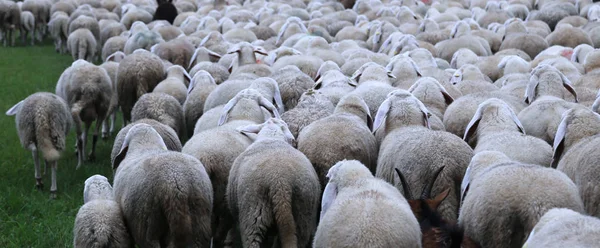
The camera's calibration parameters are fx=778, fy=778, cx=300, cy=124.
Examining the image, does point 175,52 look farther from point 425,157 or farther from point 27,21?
point 27,21

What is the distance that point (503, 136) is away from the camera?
6094 millimetres

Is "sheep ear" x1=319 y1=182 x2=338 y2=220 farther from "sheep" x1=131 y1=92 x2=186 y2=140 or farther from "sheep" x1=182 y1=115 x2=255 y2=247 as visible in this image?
"sheep" x1=131 y1=92 x2=186 y2=140

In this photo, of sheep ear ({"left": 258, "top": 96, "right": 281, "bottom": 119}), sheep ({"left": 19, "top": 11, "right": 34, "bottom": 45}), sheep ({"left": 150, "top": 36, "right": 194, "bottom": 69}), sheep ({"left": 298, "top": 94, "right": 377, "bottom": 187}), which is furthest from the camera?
sheep ({"left": 19, "top": 11, "right": 34, "bottom": 45})

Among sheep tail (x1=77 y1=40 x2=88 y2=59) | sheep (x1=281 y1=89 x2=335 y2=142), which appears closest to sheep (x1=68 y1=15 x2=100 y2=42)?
sheep tail (x1=77 y1=40 x2=88 y2=59)

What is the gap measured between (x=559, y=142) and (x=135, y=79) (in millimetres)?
5485

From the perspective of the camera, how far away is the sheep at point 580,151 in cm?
493

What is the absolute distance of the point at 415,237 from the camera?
430cm

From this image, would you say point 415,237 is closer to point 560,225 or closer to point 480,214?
point 480,214

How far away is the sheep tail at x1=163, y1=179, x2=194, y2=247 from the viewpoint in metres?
5.04

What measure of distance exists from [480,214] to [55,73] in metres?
12.5

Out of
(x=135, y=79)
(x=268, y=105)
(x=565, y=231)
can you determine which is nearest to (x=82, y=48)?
(x=135, y=79)

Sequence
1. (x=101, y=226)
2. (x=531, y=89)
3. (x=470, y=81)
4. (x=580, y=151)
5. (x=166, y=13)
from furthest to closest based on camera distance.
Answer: (x=166, y=13) → (x=470, y=81) → (x=531, y=89) → (x=580, y=151) → (x=101, y=226)

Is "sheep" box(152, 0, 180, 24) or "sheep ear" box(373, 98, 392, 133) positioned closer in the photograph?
"sheep ear" box(373, 98, 392, 133)

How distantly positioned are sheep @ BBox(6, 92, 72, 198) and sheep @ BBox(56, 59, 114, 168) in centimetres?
69
